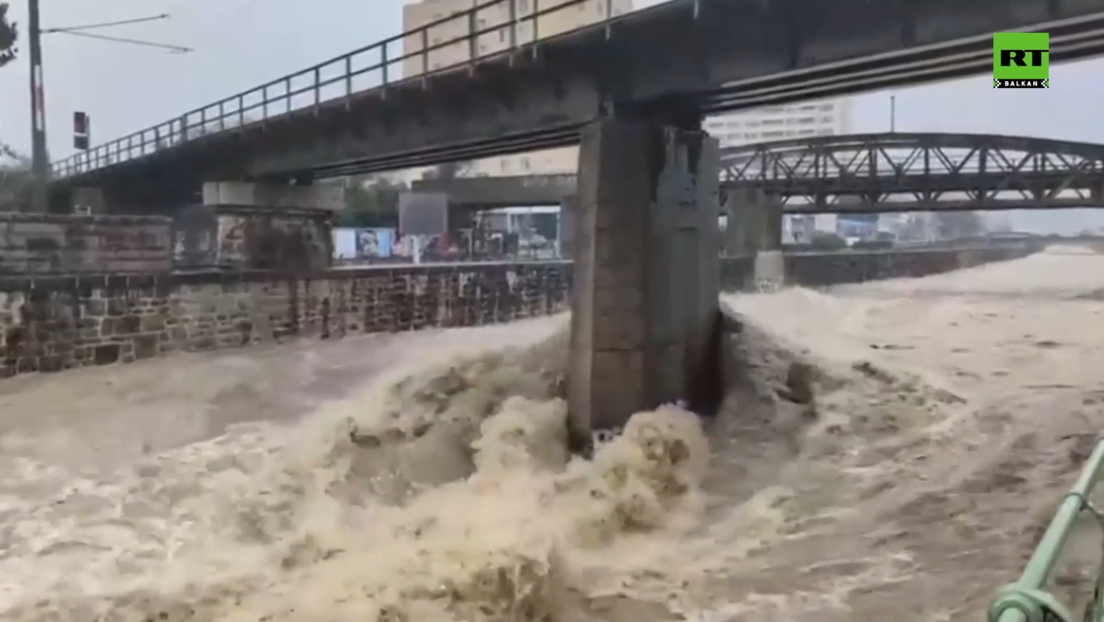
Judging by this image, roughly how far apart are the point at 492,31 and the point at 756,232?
66.6 feet

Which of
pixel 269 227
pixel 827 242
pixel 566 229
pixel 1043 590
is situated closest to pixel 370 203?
pixel 566 229

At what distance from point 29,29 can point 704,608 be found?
97.6ft

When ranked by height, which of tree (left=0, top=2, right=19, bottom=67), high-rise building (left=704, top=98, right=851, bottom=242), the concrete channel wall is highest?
tree (left=0, top=2, right=19, bottom=67)

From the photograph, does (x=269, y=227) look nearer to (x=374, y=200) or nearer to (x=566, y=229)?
(x=566, y=229)

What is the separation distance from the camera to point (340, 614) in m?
8.09

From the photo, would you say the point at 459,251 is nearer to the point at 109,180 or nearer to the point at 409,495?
the point at 109,180

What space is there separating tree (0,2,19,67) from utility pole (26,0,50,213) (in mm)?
721

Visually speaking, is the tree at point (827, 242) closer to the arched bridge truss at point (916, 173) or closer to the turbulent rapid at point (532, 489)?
the arched bridge truss at point (916, 173)

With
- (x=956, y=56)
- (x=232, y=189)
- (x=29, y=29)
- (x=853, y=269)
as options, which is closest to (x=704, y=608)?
(x=956, y=56)

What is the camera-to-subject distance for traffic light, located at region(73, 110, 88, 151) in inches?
1372

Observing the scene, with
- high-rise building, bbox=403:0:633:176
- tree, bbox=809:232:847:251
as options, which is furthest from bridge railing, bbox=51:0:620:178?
tree, bbox=809:232:847:251

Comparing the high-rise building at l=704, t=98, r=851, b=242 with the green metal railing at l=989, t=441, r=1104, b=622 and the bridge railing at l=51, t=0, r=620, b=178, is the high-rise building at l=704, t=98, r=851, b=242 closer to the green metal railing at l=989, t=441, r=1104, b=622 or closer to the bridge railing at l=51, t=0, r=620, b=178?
the bridge railing at l=51, t=0, r=620, b=178

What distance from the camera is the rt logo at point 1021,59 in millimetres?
10133

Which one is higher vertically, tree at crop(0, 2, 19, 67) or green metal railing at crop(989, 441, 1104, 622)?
tree at crop(0, 2, 19, 67)
